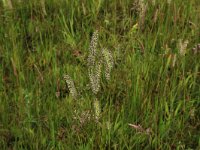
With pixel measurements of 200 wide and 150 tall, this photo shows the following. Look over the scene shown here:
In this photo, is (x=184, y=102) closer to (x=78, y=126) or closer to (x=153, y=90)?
(x=153, y=90)

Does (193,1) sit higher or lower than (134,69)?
higher

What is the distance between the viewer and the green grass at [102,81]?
2.19 metres

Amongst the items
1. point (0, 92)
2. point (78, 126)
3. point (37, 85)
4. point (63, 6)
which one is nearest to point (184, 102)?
point (78, 126)

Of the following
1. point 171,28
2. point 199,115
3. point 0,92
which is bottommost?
point 199,115

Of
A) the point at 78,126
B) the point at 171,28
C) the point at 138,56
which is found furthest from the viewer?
the point at 171,28

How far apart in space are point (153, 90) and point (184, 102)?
253 millimetres

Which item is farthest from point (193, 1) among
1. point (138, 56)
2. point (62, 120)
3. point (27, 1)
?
point (62, 120)

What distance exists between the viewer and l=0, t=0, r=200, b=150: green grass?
2.19 metres

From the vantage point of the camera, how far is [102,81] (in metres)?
2.63

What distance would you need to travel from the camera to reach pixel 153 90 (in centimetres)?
247

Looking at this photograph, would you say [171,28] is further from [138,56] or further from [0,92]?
[0,92]

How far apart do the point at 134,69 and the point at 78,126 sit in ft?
1.86

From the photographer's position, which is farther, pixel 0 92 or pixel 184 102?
pixel 0 92

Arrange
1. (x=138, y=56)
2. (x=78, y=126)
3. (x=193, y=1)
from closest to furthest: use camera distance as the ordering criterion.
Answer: (x=78, y=126), (x=138, y=56), (x=193, y=1)
